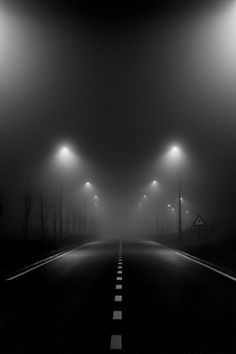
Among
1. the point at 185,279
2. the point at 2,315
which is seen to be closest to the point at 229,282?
the point at 185,279

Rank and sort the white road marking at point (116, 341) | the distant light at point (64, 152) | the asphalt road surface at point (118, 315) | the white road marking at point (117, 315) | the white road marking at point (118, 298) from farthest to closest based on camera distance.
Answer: the distant light at point (64, 152), the white road marking at point (118, 298), the white road marking at point (117, 315), the asphalt road surface at point (118, 315), the white road marking at point (116, 341)

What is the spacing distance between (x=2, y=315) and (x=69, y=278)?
7468 mm

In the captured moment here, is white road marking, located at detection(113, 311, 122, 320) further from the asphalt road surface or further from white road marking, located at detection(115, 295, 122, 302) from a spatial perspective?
white road marking, located at detection(115, 295, 122, 302)

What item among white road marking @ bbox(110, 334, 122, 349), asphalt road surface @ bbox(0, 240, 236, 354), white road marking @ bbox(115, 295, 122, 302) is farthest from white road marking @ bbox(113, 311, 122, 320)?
white road marking @ bbox(115, 295, 122, 302)

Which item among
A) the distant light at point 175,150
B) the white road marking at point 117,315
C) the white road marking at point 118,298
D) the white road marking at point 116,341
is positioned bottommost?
the white road marking at point 116,341

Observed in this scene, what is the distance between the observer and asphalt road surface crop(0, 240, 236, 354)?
7.72 m

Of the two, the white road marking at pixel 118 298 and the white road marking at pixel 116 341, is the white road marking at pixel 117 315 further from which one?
the white road marking at pixel 118 298

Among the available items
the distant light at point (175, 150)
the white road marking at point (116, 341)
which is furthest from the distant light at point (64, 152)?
the white road marking at point (116, 341)

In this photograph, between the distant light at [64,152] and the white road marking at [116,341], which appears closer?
the white road marking at [116,341]

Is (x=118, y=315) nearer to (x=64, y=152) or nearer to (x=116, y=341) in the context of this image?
(x=116, y=341)

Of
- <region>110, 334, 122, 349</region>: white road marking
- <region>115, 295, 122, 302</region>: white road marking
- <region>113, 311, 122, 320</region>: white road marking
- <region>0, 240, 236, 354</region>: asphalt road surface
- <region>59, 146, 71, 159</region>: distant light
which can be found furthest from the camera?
<region>59, 146, 71, 159</region>: distant light

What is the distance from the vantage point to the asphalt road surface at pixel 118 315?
7.72 m

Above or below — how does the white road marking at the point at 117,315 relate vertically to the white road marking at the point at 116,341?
above

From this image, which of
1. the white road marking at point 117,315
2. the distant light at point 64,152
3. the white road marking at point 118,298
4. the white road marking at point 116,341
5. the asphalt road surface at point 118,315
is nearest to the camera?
the white road marking at point 116,341
